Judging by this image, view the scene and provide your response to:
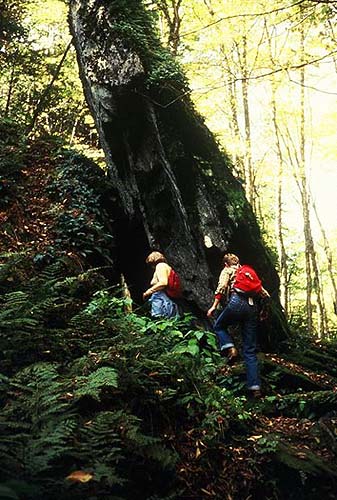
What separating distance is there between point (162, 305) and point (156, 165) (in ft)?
12.3

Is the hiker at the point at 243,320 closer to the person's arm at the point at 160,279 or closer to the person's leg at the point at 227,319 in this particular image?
the person's leg at the point at 227,319

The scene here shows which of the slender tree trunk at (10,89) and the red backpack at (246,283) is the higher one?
the slender tree trunk at (10,89)

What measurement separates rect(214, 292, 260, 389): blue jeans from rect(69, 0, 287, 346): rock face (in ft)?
7.12

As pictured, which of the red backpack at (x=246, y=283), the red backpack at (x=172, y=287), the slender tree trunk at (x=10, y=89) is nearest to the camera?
the red backpack at (x=246, y=283)

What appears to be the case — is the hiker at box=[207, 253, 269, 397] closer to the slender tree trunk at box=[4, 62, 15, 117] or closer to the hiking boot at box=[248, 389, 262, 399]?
the hiking boot at box=[248, 389, 262, 399]

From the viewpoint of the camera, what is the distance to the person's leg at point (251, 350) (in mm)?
5863

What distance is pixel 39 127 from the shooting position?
1436 cm

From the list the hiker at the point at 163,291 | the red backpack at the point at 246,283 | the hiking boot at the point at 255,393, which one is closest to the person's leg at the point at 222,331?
the red backpack at the point at 246,283

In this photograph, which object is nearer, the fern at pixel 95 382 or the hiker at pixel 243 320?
the fern at pixel 95 382

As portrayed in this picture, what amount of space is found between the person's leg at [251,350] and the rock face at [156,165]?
2484mm

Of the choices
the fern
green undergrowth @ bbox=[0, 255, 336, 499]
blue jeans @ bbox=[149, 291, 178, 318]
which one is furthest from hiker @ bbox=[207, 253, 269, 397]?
the fern

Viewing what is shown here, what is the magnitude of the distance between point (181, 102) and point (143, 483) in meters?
8.81

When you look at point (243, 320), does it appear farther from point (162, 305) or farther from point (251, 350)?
point (162, 305)

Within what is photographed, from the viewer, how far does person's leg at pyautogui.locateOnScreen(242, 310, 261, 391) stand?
5.86 metres
